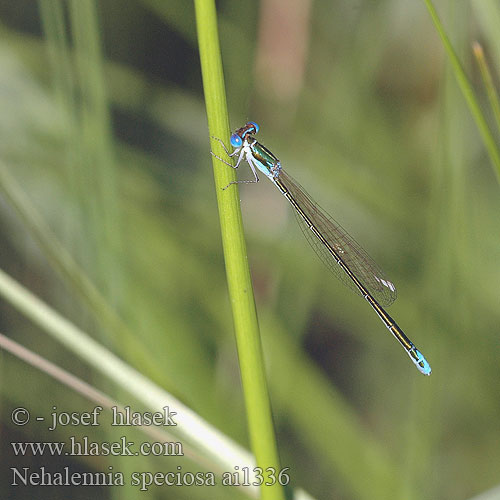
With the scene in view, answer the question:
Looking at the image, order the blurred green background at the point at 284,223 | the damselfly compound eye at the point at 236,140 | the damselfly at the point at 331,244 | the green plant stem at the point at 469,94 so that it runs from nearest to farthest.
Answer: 1. the green plant stem at the point at 469,94
2. the blurred green background at the point at 284,223
3. the damselfly compound eye at the point at 236,140
4. the damselfly at the point at 331,244

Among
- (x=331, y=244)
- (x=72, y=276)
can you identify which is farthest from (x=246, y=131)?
(x=72, y=276)

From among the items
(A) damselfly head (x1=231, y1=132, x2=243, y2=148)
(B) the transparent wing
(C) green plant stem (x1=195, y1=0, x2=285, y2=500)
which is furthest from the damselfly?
(C) green plant stem (x1=195, y1=0, x2=285, y2=500)

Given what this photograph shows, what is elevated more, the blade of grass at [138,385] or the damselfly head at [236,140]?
the damselfly head at [236,140]

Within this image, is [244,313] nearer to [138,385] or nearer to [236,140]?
[138,385]

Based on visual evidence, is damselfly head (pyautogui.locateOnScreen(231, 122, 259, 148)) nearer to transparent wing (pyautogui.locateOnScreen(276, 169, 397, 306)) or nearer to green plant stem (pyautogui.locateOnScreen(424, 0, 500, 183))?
transparent wing (pyautogui.locateOnScreen(276, 169, 397, 306))

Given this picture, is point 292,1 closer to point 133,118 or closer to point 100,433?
point 133,118

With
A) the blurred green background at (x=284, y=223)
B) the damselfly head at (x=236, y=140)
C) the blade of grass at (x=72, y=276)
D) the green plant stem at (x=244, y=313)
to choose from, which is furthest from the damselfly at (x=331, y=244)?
the green plant stem at (x=244, y=313)

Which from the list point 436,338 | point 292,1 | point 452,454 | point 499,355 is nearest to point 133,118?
point 292,1

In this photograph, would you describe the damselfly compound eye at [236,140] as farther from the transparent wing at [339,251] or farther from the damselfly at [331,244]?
the transparent wing at [339,251]
